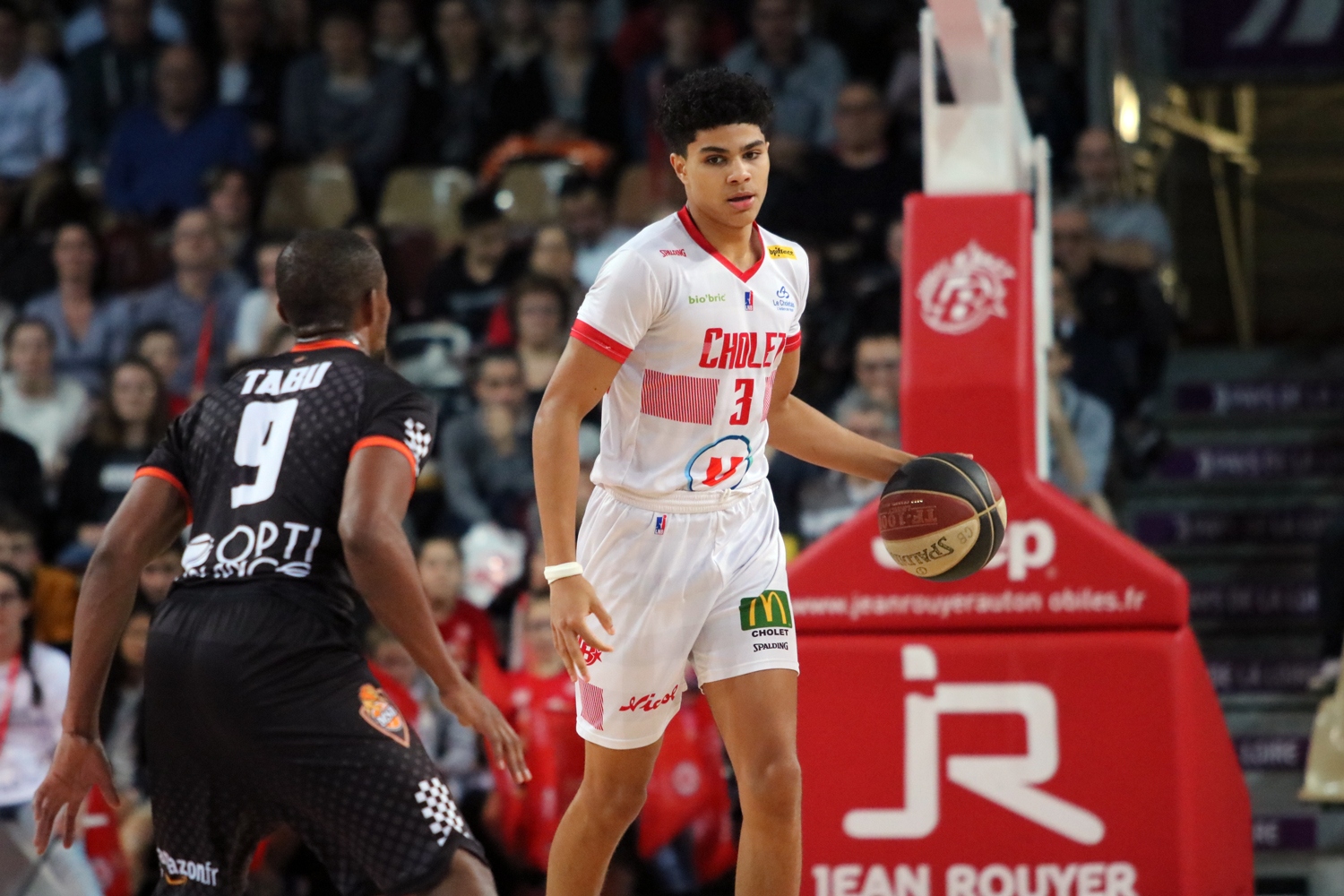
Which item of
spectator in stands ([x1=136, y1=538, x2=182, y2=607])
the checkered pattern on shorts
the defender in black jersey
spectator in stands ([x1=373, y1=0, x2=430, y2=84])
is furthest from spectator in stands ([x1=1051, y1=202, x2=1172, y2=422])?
the checkered pattern on shorts

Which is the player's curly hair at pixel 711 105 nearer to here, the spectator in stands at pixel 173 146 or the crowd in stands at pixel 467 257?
the crowd in stands at pixel 467 257

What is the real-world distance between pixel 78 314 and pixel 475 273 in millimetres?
2166

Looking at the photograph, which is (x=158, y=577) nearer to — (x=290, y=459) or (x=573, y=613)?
(x=573, y=613)

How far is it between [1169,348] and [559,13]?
162 inches

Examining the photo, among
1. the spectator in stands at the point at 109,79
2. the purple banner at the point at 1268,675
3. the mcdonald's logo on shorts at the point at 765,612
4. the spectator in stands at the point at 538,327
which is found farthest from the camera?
the spectator in stands at the point at 109,79

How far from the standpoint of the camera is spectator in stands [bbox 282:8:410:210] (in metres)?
11.6

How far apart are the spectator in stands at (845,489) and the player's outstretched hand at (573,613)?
150 inches

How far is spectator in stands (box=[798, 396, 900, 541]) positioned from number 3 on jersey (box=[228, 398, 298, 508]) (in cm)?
430

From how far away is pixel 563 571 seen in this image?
423 centimetres

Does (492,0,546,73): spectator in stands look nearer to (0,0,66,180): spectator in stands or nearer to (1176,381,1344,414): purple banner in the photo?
(0,0,66,180): spectator in stands

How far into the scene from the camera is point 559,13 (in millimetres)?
11477

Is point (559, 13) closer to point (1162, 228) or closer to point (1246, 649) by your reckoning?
point (1162, 228)

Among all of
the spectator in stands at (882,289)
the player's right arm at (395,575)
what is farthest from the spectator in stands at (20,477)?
the player's right arm at (395,575)

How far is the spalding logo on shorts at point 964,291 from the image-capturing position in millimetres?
5879
